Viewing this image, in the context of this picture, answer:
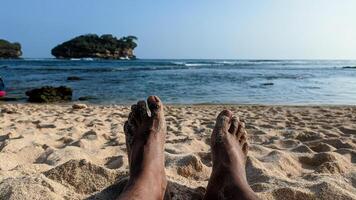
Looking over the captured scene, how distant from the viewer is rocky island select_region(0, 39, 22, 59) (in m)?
72.9

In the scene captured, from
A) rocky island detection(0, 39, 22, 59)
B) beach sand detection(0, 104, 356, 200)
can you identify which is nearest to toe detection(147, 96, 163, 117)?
beach sand detection(0, 104, 356, 200)

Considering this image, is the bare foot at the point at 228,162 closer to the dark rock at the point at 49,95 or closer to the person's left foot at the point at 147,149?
the person's left foot at the point at 147,149

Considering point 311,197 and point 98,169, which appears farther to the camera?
point 98,169

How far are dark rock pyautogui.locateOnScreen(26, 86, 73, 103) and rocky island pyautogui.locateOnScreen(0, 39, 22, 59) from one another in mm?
69145

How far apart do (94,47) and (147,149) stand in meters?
70.8

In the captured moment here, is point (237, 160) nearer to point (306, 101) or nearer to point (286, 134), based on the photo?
point (286, 134)

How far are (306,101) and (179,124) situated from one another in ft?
18.0

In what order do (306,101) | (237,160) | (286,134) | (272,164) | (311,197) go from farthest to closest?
(306,101), (286,134), (272,164), (237,160), (311,197)

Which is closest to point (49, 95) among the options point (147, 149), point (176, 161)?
point (176, 161)

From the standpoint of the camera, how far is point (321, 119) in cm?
546

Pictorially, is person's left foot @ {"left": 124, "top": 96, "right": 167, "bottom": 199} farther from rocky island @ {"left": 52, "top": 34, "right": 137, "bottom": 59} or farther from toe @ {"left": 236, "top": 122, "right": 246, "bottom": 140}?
rocky island @ {"left": 52, "top": 34, "right": 137, "bottom": 59}

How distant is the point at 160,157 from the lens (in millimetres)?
2041

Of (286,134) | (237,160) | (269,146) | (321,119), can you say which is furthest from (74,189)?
(321,119)

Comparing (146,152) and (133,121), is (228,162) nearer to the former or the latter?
(146,152)
